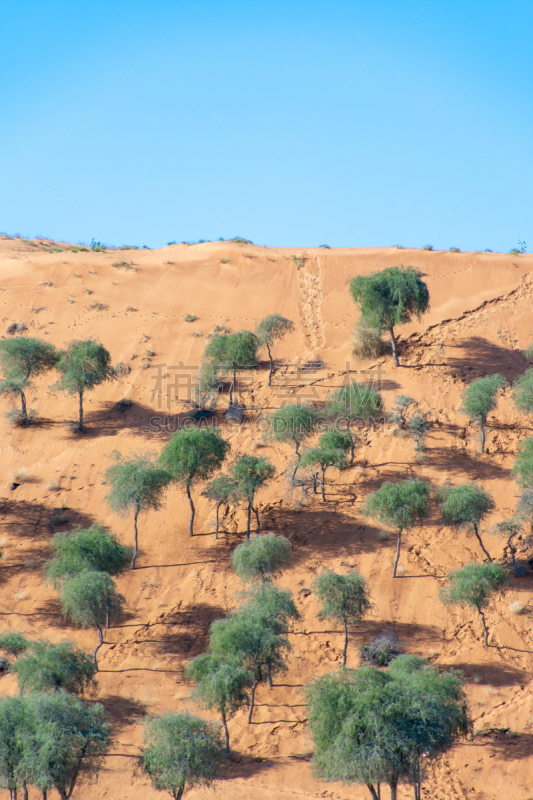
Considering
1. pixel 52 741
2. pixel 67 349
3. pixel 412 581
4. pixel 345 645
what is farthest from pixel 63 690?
pixel 67 349

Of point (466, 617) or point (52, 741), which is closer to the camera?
point (52, 741)

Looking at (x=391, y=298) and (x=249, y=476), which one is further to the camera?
(x=391, y=298)

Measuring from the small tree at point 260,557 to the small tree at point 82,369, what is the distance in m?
16.4

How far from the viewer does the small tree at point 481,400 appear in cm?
3653

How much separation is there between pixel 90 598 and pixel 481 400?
74.6 feet

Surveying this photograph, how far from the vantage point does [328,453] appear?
34000 mm

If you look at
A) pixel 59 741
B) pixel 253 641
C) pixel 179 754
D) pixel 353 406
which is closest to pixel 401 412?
pixel 353 406

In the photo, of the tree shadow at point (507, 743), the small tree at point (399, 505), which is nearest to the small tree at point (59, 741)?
the tree shadow at point (507, 743)

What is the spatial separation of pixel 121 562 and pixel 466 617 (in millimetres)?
15052

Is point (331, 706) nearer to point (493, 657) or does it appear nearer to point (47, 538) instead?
point (493, 657)

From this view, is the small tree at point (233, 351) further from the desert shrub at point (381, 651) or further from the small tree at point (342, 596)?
the desert shrub at point (381, 651)

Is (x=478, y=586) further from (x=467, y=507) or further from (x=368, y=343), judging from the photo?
(x=368, y=343)

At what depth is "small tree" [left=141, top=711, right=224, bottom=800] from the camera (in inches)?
760

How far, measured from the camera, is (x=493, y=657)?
2658 cm
